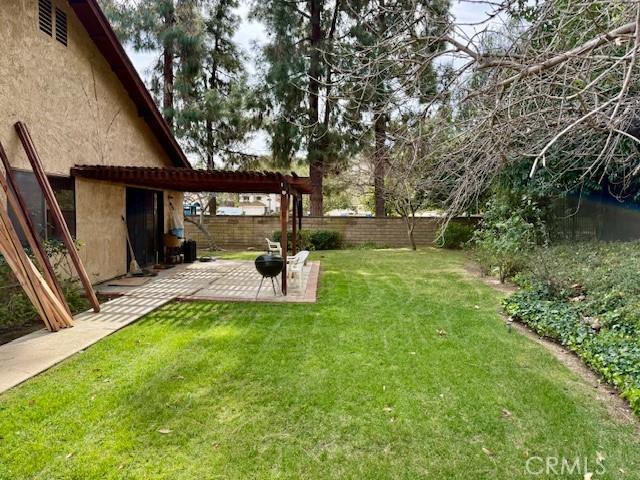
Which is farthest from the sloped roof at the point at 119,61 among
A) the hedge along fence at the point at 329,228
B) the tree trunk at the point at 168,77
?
the hedge along fence at the point at 329,228

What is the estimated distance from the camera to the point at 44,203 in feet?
23.5

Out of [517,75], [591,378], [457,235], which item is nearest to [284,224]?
[517,75]

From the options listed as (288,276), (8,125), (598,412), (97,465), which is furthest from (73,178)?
(598,412)

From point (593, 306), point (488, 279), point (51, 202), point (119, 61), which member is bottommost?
point (488, 279)

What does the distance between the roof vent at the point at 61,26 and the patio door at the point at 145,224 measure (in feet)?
11.9

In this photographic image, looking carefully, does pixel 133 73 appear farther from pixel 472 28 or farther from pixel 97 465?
pixel 97 465

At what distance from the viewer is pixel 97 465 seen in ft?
9.00

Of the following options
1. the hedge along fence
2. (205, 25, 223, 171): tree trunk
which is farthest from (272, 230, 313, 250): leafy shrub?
(205, 25, 223, 171): tree trunk

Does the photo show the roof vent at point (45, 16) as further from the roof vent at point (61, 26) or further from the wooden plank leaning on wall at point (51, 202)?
the wooden plank leaning on wall at point (51, 202)

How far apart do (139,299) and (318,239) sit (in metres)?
10.8

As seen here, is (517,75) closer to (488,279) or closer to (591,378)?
(591,378)

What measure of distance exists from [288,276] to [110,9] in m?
13.8

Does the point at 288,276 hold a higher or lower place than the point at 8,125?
lower

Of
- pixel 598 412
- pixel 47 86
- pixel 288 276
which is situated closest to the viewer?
pixel 598 412
